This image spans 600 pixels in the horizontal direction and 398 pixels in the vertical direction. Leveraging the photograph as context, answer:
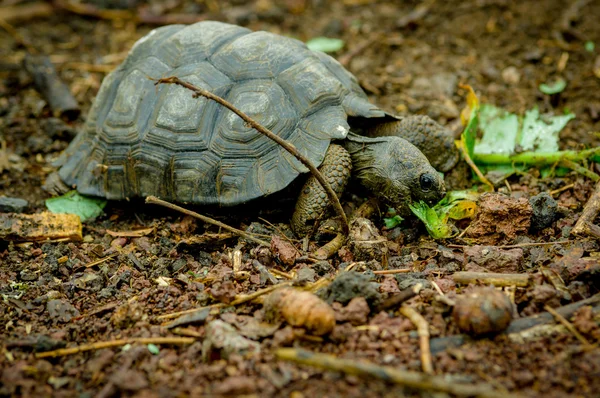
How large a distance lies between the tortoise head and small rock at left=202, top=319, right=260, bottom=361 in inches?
68.6

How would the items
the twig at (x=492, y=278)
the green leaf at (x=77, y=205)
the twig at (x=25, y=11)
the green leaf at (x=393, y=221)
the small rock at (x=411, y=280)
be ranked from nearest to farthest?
the twig at (x=492, y=278)
the small rock at (x=411, y=280)
the green leaf at (x=393, y=221)
the green leaf at (x=77, y=205)
the twig at (x=25, y=11)

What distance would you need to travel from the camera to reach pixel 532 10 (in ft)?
22.1

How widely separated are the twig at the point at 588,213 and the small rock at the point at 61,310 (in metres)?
3.25

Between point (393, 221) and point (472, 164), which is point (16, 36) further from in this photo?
point (472, 164)

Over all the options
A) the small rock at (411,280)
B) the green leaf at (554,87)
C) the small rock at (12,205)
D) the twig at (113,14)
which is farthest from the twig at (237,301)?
the twig at (113,14)

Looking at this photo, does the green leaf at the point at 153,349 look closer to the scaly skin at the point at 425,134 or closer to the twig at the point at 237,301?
the twig at the point at 237,301

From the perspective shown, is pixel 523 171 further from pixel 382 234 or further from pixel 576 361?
pixel 576 361

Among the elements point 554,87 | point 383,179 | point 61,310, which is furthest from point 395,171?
point 554,87

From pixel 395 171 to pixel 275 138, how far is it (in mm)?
1075

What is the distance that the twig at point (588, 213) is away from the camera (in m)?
3.58

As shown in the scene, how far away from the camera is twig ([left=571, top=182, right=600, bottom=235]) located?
358cm

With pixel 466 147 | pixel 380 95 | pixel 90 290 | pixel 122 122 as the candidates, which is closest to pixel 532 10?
pixel 380 95

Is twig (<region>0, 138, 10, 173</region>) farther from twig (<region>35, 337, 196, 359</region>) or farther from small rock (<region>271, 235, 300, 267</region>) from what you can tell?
small rock (<region>271, 235, 300, 267</region>)

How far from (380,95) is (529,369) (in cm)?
370
